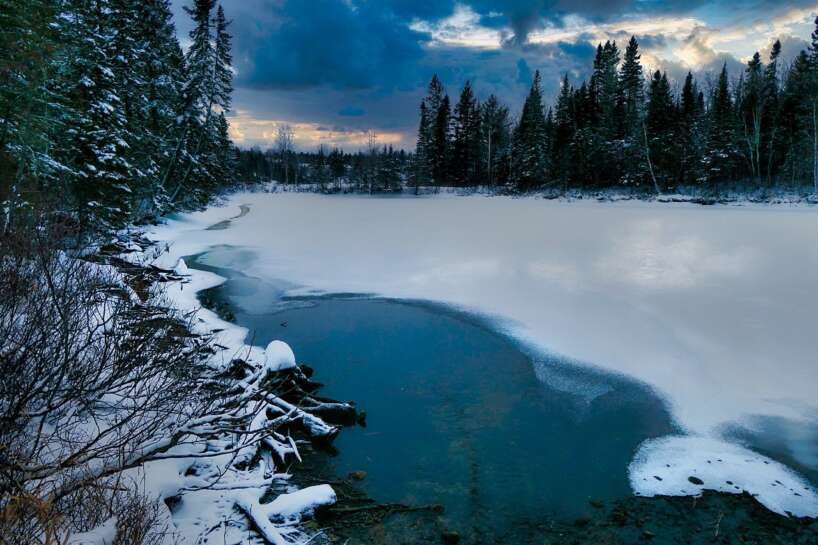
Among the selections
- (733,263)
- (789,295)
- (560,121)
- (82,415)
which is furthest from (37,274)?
(560,121)

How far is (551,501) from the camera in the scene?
17.3ft

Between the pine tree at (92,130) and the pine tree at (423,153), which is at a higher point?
the pine tree at (423,153)

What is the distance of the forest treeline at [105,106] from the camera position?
531 inches

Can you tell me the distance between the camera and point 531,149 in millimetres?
50438

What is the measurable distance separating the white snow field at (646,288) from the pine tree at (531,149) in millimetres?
23822

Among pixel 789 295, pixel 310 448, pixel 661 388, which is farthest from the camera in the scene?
pixel 789 295

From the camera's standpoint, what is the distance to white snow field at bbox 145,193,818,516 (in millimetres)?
7102

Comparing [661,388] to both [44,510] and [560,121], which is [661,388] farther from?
[560,121]

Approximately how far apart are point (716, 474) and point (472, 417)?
10.1 ft

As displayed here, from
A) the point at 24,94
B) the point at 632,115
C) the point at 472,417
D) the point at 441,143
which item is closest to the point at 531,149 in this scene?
the point at 632,115

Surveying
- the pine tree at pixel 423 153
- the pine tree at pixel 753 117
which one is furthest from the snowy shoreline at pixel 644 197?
the pine tree at pixel 753 117

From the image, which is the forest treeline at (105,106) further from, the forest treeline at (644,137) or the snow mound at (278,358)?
the forest treeline at (644,137)

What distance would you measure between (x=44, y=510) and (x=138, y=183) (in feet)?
78.0

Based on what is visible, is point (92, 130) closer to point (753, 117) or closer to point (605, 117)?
point (605, 117)
